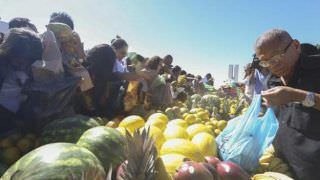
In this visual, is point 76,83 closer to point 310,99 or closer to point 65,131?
point 65,131

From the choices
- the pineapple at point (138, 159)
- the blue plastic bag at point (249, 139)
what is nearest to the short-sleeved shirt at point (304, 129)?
the blue plastic bag at point (249, 139)

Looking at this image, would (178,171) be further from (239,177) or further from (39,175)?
(39,175)

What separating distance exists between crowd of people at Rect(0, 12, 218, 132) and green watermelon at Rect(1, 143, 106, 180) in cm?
153

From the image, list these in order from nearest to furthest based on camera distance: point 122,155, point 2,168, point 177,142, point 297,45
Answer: point 122,155 → point 177,142 → point 2,168 → point 297,45

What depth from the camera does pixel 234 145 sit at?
2.95m

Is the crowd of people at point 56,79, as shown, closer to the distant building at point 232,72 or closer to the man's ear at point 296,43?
the man's ear at point 296,43

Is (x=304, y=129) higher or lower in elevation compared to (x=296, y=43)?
lower

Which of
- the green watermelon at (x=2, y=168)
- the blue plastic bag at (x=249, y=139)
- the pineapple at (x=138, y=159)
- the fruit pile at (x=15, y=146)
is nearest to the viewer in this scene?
the pineapple at (x=138, y=159)

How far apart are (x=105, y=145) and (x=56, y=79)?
147 cm

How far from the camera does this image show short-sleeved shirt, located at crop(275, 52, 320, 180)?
313 centimetres

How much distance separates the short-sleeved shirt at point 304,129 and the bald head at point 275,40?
0.70ft

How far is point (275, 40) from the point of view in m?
3.12

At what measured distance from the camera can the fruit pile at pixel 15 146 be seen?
3039 millimetres

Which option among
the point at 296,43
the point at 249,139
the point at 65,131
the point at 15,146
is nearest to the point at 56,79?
the point at 15,146
